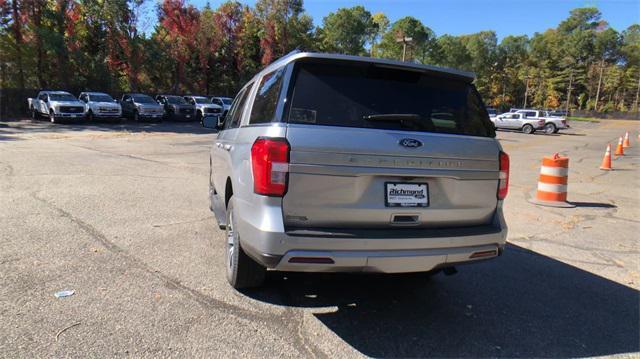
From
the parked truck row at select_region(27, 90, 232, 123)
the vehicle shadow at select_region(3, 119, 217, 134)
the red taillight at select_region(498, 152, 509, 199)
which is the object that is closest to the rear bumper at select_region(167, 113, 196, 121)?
the parked truck row at select_region(27, 90, 232, 123)

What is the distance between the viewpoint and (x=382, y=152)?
308 cm

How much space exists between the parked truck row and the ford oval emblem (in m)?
22.4

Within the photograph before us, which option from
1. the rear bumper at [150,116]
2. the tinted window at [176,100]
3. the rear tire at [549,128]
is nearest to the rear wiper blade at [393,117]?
the rear bumper at [150,116]

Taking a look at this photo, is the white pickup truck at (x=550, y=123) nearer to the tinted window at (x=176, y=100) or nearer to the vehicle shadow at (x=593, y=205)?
the tinted window at (x=176, y=100)

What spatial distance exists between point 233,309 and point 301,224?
1093mm

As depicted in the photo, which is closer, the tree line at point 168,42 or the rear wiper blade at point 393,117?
the rear wiper blade at point 393,117

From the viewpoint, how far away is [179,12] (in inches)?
1503

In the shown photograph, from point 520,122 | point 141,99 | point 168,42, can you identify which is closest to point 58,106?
point 141,99

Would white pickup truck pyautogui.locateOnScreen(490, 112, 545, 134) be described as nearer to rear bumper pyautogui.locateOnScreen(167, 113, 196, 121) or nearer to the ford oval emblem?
rear bumper pyautogui.locateOnScreen(167, 113, 196, 121)

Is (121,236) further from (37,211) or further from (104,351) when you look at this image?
(104,351)

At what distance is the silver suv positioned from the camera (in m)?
3.00

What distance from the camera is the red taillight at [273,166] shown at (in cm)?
297

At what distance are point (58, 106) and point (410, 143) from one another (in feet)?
86.4

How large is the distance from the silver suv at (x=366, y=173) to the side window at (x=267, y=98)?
0.02 m
